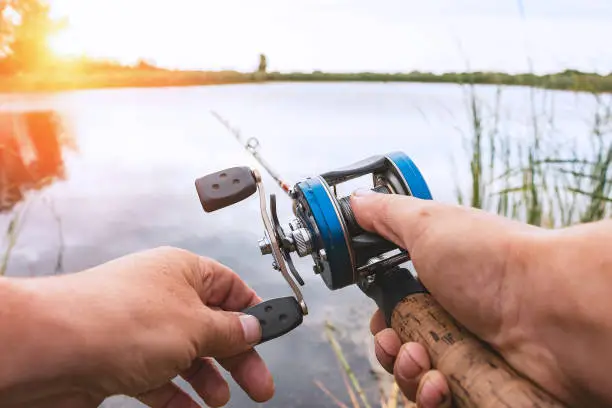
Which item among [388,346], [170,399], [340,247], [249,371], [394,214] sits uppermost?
[394,214]

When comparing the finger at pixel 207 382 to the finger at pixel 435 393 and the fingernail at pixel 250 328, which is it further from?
the finger at pixel 435 393

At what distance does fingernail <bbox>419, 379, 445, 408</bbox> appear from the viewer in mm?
1409

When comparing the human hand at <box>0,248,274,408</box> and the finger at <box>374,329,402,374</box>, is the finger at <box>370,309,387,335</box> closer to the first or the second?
the finger at <box>374,329,402,374</box>

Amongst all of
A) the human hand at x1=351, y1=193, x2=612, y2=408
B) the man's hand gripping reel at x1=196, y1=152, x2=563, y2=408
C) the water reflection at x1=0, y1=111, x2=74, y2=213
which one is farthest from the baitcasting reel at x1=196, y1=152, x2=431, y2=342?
the water reflection at x1=0, y1=111, x2=74, y2=213

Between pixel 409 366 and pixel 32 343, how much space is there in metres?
0.89

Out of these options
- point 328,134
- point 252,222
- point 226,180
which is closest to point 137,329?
point 226,180

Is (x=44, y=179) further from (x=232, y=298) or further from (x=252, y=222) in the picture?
(x=232, y=298)

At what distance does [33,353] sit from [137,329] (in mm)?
236

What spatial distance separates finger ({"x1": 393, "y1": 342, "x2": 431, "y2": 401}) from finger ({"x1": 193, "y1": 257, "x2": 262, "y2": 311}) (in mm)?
610

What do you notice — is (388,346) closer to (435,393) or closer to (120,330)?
(435,393)

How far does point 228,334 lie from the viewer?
163 centimetres

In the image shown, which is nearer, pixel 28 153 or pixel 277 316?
pixel 277 316

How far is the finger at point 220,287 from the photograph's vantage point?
1.86m

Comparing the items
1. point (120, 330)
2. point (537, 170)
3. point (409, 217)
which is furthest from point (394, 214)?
point (537, 170)
